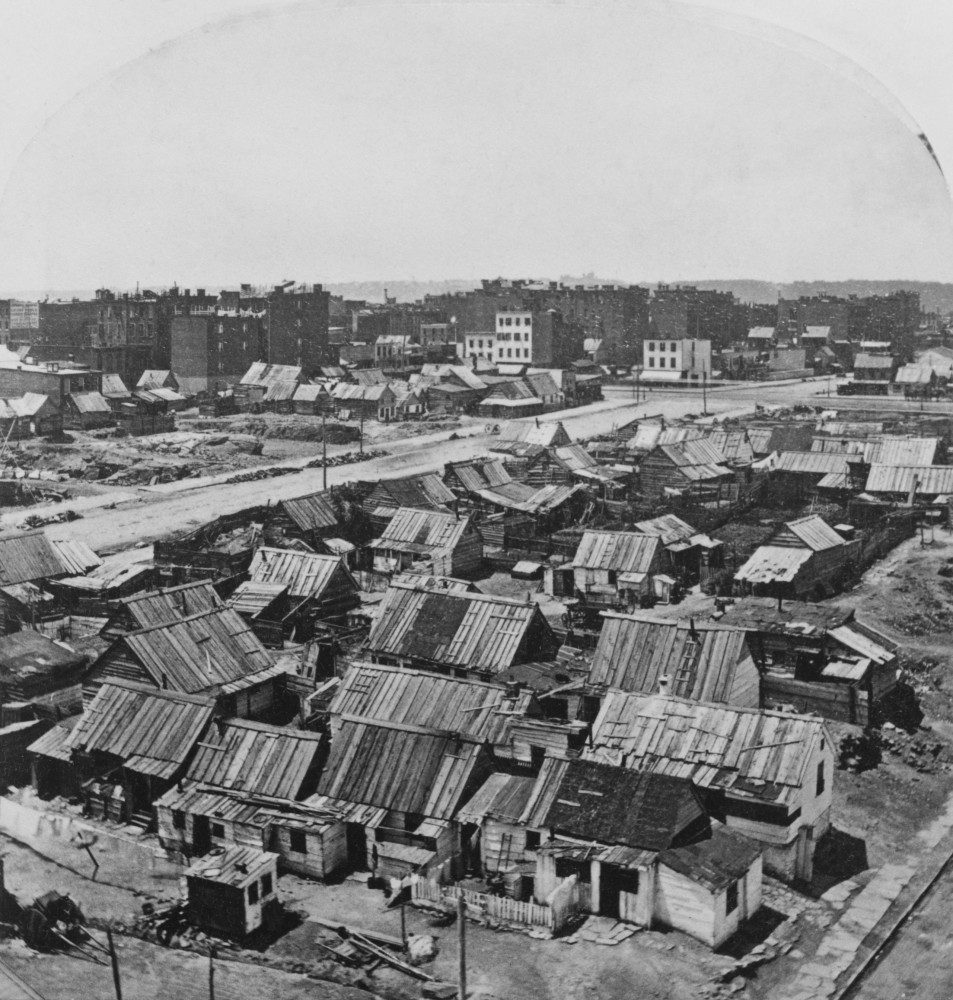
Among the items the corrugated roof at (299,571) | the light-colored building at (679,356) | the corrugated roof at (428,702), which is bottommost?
the corrugated roof at (428,702)

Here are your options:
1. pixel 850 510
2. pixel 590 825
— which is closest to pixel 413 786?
pixel 590 825

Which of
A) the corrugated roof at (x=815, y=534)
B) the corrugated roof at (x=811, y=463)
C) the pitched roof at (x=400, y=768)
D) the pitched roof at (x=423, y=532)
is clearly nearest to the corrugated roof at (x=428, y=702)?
the pitched roof at (x=400, y=768)

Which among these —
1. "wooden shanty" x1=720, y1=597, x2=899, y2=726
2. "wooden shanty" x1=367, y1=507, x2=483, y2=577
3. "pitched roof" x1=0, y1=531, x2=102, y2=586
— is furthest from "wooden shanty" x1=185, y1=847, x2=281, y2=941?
"wooden shanty" x1=367, y1=507, x2=483, y2=577

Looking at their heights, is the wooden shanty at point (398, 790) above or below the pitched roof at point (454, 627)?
below

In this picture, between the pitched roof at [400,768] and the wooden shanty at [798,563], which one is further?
the wooden shanty at [798,563]

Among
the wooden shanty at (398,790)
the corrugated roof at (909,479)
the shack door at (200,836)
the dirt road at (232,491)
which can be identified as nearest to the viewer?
the wooden shanty at (398,790)

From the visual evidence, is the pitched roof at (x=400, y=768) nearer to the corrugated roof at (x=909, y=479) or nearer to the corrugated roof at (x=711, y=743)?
the corrugated roof at (x=711, y=743)
